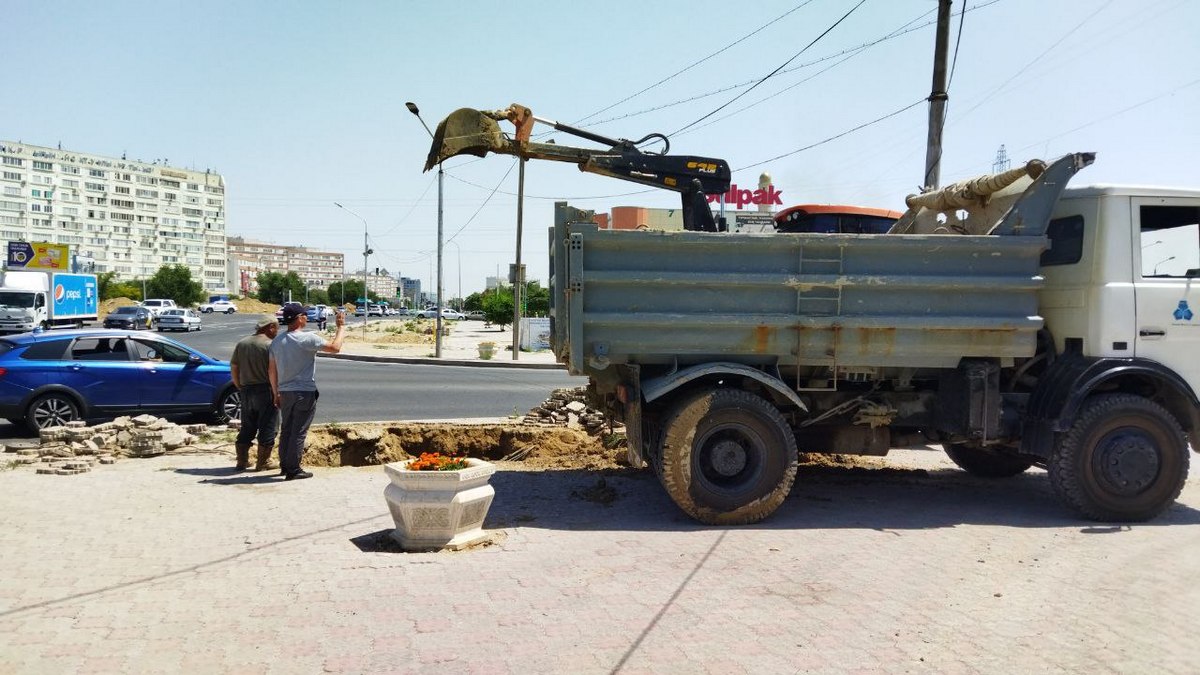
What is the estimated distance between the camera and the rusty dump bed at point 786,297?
245 inches

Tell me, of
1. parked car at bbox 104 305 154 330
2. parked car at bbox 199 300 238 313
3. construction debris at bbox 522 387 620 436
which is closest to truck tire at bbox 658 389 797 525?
construction debris at bbox 522 387 620 436

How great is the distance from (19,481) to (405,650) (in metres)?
5.50

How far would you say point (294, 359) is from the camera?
7.34m

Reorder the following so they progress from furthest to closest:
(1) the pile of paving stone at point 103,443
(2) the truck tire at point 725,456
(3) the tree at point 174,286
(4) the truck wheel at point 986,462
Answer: (3) the tree at point 174,286, (4) the truck wheel at point 986,462, (1) the pile of paving stone at point 103,443, (2) the truck tire at point 725,456

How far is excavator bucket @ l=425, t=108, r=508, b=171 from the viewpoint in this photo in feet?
24.1

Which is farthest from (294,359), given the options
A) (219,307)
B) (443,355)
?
(219,307)

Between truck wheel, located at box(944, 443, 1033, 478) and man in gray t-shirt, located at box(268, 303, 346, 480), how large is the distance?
20.9 ft

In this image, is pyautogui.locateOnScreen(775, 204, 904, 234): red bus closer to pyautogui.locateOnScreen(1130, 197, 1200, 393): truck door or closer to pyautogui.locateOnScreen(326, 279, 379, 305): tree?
pyautogui.locateOnScreen(1130, 197, 1200, 393): truck door

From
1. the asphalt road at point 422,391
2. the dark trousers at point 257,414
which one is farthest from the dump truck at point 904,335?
the asphalt road at point 422,391

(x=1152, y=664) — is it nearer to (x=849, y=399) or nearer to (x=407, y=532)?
(x=849, y=399)

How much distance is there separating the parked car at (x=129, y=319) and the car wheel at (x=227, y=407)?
37.9m

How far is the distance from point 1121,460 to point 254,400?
7.87 metres

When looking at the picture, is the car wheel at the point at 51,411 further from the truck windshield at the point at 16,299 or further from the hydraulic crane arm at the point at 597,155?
the truck windshield at the point at 16,299

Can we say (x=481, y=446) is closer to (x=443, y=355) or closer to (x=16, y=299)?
(x=443, y=355)
